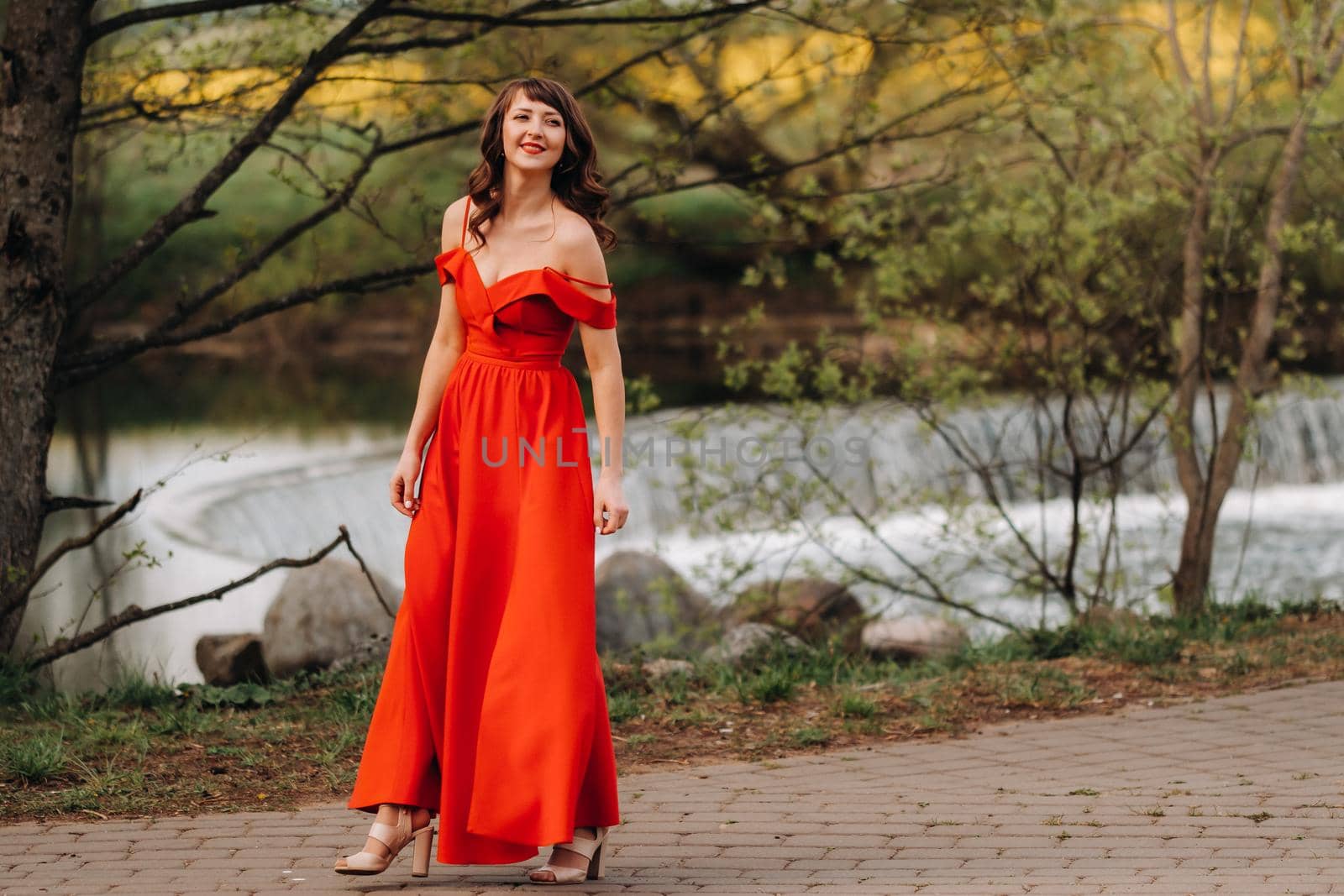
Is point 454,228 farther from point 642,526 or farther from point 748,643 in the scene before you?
point 642,526

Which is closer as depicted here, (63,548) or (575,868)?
(575,868)

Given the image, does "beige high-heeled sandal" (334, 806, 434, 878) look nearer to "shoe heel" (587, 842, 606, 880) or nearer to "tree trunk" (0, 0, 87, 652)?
"shoe heel" (587, 842, 606, 880)

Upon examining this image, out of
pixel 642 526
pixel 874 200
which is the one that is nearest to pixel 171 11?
pixel 874 200

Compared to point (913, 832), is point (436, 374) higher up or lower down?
higher up

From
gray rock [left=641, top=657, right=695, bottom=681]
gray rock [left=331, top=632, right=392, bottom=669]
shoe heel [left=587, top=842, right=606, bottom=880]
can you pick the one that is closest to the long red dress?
shoe heel [left=587, top=842, right=606, bottom=880]

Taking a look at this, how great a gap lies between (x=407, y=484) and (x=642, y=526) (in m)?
10.9

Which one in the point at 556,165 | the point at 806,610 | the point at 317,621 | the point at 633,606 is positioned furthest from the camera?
the point at 633,606

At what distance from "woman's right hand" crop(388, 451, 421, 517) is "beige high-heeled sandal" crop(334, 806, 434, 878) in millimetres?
724

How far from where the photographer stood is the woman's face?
3.65 metres

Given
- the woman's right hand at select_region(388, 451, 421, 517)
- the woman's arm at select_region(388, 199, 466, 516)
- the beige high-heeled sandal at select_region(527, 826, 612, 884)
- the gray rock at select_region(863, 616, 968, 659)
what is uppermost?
the woman's arm at select_region(388, 199, 466, 516)

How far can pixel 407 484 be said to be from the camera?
3.71 m

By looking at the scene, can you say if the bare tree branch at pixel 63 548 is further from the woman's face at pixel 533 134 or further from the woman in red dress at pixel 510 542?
the woman's face at pixel 533 134

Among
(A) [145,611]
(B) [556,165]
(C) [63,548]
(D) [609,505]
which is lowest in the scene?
Result: (A) [145,611]

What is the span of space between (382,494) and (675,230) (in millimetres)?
8353
